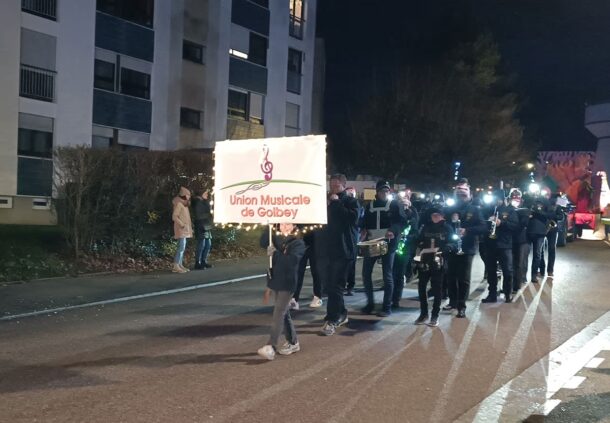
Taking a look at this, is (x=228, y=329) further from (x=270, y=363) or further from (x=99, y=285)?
(x=99, y=285)

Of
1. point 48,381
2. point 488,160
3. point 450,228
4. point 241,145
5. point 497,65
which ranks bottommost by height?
point 48,381

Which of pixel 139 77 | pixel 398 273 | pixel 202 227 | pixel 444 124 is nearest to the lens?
pixel 398 273

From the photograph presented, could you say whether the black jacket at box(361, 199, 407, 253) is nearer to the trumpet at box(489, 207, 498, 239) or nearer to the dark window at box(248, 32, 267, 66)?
the trumpet at box(489, 207, 498, 239)

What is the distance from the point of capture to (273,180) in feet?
22.8

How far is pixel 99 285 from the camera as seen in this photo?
1146 centimetres

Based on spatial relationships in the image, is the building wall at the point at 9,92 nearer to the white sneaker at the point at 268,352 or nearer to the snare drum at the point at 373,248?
the snare drum at the point at 373,248

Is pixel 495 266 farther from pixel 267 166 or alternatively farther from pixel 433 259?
pixel 267 166

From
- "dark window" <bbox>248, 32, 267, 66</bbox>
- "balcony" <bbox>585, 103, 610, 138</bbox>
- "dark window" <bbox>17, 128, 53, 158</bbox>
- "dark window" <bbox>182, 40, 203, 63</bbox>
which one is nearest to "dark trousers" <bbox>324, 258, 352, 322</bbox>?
"dark window" <bbox>17, 128, 53, 158</bbox>

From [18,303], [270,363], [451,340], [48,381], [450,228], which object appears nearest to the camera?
[48,381]

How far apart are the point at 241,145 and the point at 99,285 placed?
565 centimetres

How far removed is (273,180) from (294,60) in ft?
102

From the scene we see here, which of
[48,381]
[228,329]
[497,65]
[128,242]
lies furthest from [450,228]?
[497,65]

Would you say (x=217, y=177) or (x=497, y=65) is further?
(x=497, y=65)

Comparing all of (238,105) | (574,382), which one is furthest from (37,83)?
(574,382)
